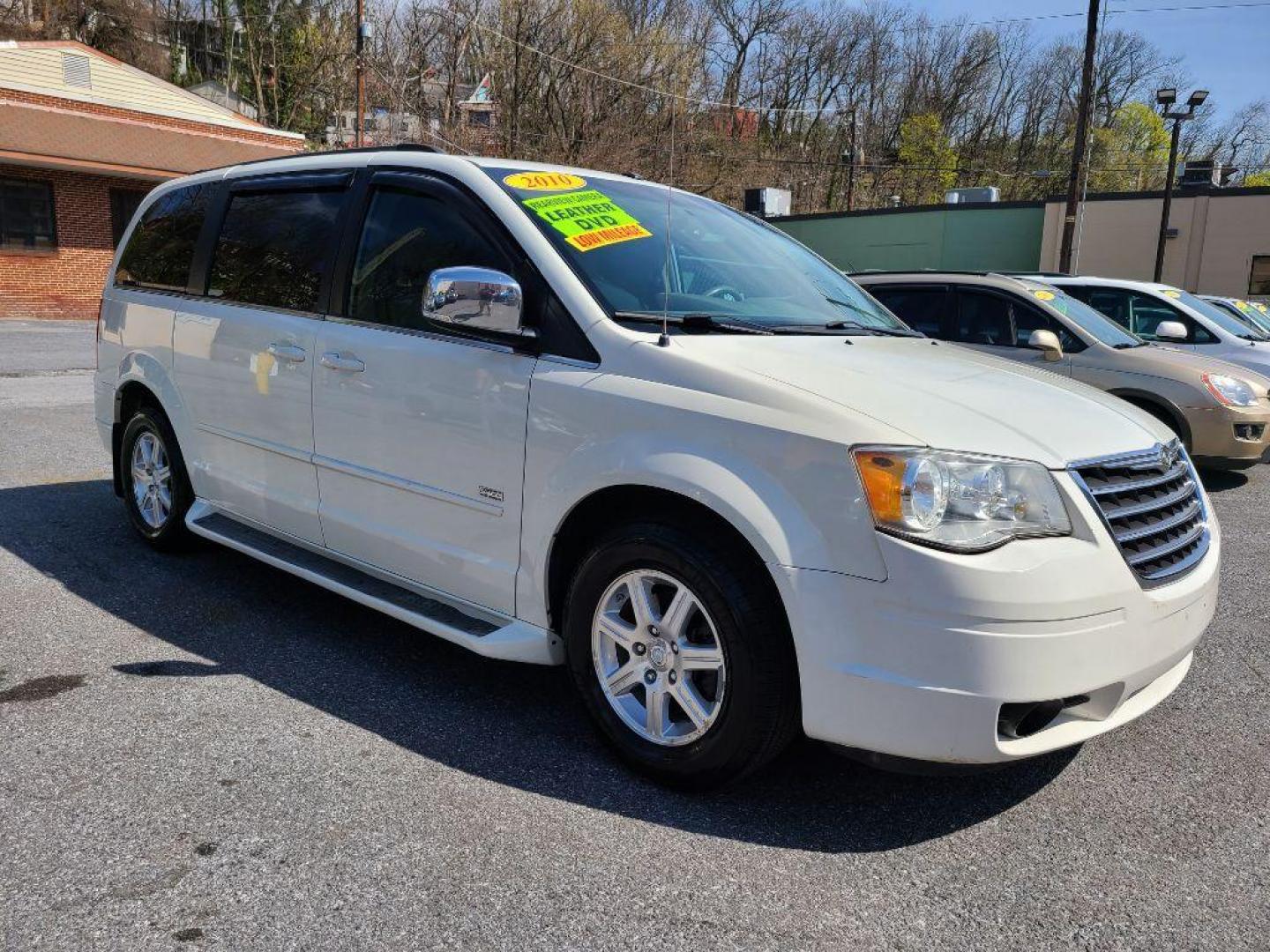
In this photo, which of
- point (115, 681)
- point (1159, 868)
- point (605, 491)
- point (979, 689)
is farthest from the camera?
point (115, 681)

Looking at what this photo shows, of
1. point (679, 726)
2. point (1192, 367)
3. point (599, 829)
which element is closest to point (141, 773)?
point (599, 829)

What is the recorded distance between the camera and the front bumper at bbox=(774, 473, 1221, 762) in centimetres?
247

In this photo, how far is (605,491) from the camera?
3080mm

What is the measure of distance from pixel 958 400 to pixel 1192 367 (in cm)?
644

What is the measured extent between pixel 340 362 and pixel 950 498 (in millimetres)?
2342

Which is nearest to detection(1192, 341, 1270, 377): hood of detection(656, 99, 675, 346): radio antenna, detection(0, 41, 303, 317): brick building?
detection(656, 99, 675, 346): radio antenna

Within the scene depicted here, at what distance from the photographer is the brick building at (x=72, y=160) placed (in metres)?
23.7

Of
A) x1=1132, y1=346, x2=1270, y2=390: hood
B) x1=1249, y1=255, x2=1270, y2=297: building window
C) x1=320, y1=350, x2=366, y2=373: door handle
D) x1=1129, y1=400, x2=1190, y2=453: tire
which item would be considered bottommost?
x1=1129, y1=400, x2=1190, y2=453: tire

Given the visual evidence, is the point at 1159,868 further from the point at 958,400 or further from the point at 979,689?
the point at 958,400

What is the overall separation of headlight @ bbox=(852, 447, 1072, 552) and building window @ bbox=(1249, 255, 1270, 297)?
32437 mm

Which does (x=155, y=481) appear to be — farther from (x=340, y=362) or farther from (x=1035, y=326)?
(x=1035, y=326)

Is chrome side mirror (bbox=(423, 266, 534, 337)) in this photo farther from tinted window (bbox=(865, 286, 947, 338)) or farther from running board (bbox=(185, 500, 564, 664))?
tinted window (bbox=(865, 286, 947, 338))

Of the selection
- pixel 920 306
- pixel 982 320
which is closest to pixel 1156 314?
pixel 982 320

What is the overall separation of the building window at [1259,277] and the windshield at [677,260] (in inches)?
1227
